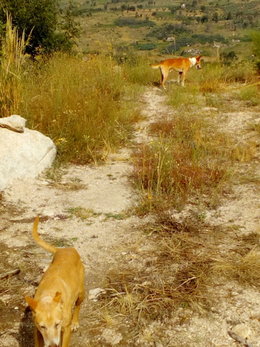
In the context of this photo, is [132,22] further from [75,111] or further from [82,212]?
[82,212]

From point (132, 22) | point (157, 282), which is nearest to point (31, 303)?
point (157, 282)

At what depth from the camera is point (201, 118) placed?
7.86 meters

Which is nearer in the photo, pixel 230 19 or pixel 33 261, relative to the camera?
pixel 33 261

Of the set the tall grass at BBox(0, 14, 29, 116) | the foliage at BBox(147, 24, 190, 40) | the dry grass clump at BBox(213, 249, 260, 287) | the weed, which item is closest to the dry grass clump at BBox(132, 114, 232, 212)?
the weed

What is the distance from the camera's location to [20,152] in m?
5.22

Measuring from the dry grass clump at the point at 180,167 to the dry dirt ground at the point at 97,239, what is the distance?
0.70ft

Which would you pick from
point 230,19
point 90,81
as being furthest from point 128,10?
point 90,81

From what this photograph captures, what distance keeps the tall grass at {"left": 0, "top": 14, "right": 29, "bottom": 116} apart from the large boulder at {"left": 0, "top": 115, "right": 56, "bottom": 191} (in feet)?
1.83

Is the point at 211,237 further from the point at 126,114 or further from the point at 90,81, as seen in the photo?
the point at 90,81

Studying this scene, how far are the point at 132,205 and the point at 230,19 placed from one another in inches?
2930

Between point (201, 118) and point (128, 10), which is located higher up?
point (201, 118)

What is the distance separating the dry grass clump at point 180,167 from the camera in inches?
184

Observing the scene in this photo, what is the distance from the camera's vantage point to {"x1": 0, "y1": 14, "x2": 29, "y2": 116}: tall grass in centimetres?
609

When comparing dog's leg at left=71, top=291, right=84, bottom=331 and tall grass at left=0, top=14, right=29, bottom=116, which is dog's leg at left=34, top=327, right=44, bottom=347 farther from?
tall grass at left=0, top=14, right=29, bottom=116
